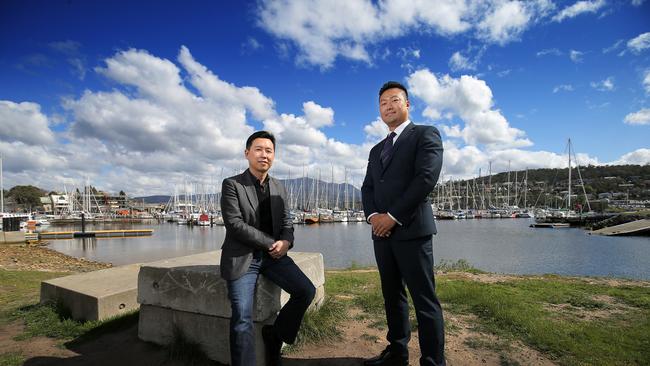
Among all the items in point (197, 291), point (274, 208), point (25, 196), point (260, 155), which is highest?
point (25, 196)

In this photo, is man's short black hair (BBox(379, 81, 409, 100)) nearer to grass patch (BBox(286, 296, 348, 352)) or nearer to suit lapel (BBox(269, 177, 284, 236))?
suit lapel (BBox(269, 177, 284, 236))

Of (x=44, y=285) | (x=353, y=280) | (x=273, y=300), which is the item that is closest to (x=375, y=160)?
(x=273, y=300)

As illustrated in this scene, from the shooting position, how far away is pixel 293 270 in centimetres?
335

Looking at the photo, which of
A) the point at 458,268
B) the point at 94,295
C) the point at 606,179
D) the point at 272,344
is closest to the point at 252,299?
the point at 272,344

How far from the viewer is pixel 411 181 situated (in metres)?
3.03

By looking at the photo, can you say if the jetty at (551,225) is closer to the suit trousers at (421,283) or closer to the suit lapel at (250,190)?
the suit trousers at (421,283)

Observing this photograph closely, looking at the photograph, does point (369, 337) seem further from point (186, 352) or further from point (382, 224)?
point (186, 352)

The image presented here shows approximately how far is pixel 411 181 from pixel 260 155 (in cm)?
160

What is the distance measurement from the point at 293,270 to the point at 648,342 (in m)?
3.99

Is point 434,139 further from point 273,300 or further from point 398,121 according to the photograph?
point 273,300

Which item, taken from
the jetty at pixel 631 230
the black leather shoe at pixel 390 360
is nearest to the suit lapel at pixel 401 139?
the black leather shoe at pixel 390 360

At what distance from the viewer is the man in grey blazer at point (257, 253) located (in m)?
3.00

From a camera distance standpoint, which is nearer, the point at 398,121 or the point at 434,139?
the point at 434,139

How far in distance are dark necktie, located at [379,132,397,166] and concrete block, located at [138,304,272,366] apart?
2099 millimetres
